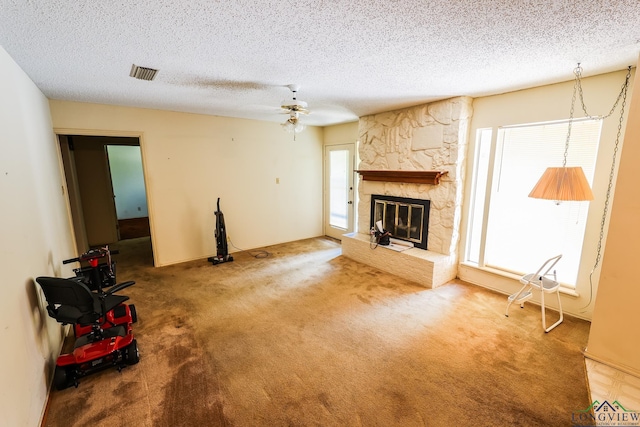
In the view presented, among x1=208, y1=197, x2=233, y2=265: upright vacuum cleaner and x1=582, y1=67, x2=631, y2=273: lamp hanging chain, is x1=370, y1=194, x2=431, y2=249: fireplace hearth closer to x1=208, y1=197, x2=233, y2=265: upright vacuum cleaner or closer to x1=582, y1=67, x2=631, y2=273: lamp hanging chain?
x1=582, y1=67, x2=631, y2=273: lamp hanging chain

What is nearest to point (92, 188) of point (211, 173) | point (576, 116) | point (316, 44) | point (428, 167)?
point (211, 173)

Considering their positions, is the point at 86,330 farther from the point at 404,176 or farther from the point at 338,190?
the point at 338,190

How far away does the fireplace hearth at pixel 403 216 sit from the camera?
12.6 ft

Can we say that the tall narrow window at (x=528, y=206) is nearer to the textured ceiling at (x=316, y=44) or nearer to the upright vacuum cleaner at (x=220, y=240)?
the textured ceiling at (x=316, y=44)

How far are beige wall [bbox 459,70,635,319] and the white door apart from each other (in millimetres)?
2400

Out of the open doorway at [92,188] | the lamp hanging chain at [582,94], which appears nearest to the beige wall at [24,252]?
the open doorway at [92,188]

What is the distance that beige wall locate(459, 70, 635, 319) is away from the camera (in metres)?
2.47

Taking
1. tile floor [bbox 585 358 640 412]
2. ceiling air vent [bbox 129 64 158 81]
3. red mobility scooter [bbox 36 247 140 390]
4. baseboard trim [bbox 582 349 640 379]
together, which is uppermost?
ceiling air vent [bbox 129 64 158 81]

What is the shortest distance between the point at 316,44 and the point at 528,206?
2.84 meters

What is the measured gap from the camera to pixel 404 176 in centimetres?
389

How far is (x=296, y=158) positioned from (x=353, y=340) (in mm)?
3831

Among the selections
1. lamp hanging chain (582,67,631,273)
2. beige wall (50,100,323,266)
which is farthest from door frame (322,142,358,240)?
lamp hanging chain (582,67,631,273)

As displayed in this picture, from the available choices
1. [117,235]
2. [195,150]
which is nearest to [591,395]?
[195,150]

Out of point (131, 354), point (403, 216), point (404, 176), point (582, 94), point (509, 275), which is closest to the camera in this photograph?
point (131, 354)
